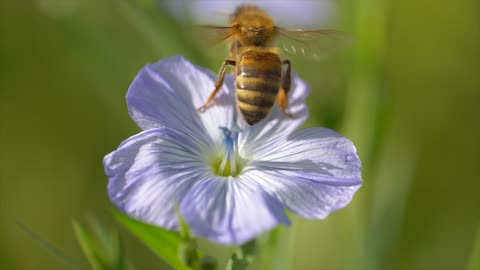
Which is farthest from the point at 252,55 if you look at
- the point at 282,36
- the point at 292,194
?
the point at 292,194

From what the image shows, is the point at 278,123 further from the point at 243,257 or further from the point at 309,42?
the point at 243,257

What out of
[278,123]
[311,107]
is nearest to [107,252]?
[278,123]

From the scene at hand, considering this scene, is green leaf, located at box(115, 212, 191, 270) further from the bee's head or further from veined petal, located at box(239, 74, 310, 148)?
the bee's head

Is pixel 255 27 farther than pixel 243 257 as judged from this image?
Yes
